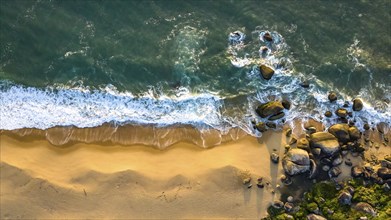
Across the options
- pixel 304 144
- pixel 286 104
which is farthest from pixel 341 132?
pixel 286 104

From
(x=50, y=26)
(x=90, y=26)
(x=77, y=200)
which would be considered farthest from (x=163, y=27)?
(x=77, y=200)

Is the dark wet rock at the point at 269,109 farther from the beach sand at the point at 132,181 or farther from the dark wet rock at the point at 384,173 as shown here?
the dark wet rock at the point at 384,173

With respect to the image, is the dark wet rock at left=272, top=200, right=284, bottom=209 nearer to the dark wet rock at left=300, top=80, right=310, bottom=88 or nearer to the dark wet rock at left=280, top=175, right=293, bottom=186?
the dark wet rock at left=280, top=175, right=293, bottom=186

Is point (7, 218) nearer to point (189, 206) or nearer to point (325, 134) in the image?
point (189, 206)

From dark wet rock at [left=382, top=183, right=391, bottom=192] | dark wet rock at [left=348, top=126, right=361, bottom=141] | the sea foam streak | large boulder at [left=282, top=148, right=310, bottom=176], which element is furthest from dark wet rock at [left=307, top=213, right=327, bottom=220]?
the sea foam streak

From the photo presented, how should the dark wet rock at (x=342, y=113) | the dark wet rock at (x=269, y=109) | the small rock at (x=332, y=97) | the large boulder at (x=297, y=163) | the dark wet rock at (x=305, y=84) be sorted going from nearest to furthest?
1. the large boulder at (x=297, y=163)
2. the dark wet rock at (x=269, y=109)
3. the dark wet rock at (x=342, y=113)
4. the small rock at (x=332, y=97)
5. the dark wet rock at (x=305, y=84)

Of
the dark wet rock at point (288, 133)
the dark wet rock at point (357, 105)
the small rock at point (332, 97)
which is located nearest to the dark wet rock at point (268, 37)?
the small rock at point (332, 97)
